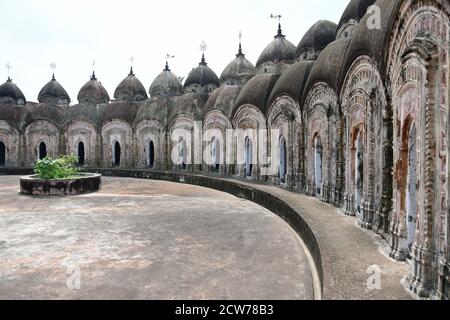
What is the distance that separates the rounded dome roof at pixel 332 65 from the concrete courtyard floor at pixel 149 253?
4.03m

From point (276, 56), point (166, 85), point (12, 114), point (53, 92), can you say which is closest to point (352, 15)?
point (276, 56)

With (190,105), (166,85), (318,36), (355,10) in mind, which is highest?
(166,85)

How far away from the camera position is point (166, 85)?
31109mm

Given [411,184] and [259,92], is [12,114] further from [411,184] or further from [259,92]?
[411,184]

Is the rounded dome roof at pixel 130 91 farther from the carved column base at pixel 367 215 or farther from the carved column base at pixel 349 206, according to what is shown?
the carved column base at pixel 367 215

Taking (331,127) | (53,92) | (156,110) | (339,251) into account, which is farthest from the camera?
(53,92)

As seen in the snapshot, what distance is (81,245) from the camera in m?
6.87

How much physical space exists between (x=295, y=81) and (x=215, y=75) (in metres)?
15.6

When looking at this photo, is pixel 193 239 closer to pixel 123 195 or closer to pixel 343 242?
pixel 343 242

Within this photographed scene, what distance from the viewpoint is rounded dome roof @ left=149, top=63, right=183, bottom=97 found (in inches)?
1217

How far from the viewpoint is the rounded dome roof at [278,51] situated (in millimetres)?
20750

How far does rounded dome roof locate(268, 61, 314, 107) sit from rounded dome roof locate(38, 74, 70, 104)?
2543cm

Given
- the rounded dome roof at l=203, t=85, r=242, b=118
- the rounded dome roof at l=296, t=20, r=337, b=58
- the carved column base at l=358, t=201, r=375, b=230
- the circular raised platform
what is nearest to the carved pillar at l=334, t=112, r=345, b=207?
the carved column base at l=358, t=201, r=375, b=230
